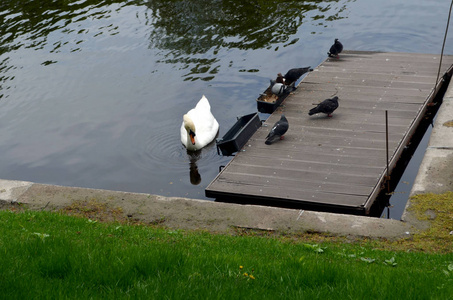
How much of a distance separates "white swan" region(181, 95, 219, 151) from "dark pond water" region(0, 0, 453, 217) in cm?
36

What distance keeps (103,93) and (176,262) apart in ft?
58.3

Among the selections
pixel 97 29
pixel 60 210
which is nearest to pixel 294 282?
pixel 60 210

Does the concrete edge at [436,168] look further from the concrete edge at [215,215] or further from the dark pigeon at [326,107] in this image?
the dark pigeon at [326,107]

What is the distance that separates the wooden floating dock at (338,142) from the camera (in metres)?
13.7

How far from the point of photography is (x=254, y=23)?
29.8 m

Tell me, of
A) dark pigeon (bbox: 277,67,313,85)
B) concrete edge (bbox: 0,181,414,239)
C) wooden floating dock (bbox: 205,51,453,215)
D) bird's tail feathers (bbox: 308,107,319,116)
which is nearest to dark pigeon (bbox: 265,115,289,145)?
wooden floating dock (bbox: 205,51,453,215)

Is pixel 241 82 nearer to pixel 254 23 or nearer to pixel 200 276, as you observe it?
pixel 254 23

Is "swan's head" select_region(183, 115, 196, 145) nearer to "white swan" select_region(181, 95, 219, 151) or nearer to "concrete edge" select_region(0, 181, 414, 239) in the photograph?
"white swan" select_region(181, 95, 219, 151)

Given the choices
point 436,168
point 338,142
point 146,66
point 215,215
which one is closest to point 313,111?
point 338,142

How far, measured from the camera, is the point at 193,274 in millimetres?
6410

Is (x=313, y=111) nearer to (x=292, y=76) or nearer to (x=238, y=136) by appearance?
(x=238, y=136)

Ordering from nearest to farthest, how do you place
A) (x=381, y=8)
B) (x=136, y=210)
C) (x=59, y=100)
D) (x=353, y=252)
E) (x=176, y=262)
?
(x=176, y=262) → (x=353, y=252) → (x=136, y=210) → (x=59, y=100) → (x=381, y=8)

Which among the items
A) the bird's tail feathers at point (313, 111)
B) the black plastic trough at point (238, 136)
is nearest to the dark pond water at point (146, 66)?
the black plastic trough at point (238, 136)

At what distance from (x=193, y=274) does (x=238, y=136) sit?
395 inches
